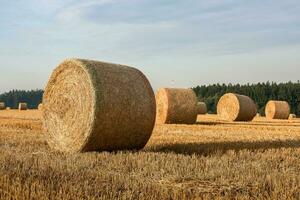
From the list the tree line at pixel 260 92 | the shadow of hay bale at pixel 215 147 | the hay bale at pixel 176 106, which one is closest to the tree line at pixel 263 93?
the tree line at pixel 260 92

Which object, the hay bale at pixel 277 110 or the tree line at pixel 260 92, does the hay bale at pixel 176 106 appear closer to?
the hay bale at pixel 277 110

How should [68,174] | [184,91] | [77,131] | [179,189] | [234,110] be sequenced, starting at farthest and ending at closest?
[234,110] < [184,91] < [77,131] < [68,174] < [179,189]

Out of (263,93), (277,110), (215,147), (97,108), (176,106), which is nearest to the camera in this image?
(97,108)

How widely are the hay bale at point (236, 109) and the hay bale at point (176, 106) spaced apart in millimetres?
6994

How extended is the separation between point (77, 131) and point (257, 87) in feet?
209

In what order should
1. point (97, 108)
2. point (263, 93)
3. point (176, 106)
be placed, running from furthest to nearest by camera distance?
1. point (263, 93)
2. point (176, 106)
3. point (97, 108)

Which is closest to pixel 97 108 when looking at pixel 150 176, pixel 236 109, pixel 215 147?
pixel 215 147

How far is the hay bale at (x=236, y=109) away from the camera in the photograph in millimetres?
27750

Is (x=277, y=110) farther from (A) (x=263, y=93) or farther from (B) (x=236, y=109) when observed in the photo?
(A) (x=263, y=93)

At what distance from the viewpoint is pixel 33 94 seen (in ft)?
389

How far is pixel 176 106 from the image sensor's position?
20797 millimetres

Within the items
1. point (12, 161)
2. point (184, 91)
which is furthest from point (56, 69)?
point (184, 91)

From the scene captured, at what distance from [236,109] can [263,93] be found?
42.8 m

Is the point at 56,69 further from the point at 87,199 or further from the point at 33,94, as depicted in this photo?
the point at 33,94
